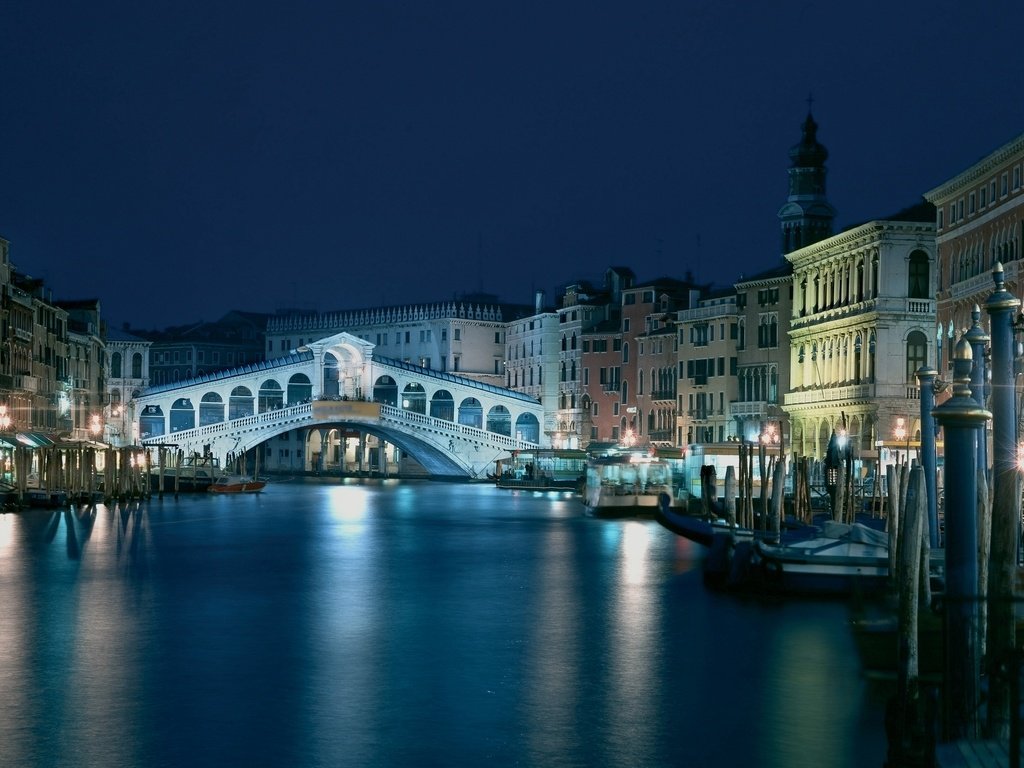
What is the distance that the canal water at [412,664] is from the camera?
1037cm

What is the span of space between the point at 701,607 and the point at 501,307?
6099 cm

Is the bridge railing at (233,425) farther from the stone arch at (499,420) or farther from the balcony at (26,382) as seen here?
the stone arch at (499,420)

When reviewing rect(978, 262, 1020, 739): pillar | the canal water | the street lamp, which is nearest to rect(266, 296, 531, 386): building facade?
the street lamp

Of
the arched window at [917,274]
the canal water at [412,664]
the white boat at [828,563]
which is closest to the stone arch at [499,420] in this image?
the arched window at [917,274]

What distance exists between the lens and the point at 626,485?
41.1m

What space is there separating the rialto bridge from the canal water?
35312 millimetres

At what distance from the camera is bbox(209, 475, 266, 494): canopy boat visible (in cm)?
5369

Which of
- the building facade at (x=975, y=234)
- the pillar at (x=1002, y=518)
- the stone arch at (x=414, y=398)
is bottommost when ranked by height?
the pillar at (x=1002, y=518)

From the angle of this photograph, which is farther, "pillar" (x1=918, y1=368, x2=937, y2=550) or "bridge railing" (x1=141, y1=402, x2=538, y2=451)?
"bridge railing" (x1=141, y1=402, x2=538, y2=451)

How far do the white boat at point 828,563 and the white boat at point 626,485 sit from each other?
805 inches

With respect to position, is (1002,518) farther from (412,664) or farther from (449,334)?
(449,334)

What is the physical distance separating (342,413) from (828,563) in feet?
144

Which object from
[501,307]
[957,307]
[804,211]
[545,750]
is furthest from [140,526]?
[501,307]

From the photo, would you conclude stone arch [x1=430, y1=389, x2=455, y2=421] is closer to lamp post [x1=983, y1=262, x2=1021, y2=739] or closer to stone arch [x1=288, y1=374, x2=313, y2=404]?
stone arch [x1=288, y1=374, x2=313, y2=404]
